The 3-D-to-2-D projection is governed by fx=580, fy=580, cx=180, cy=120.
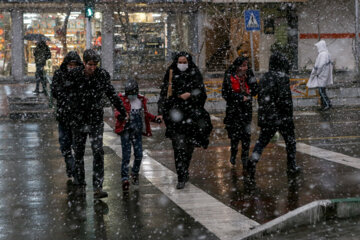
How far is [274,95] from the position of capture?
847cm

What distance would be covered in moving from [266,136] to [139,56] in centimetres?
2278

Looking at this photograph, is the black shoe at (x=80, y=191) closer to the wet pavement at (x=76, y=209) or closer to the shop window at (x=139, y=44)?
the wet pavement at (x=76, y=209)

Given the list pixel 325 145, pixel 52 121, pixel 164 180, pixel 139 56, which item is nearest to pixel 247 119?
pixel 164 180

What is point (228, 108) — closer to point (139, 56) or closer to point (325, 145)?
point (325, 145)

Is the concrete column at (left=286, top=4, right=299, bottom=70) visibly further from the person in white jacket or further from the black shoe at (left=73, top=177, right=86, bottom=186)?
the black shoe at (left=73, top=177, right=86, bottom=186)

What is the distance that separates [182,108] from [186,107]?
2.3 inches

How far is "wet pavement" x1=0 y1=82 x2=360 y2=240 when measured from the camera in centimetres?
630

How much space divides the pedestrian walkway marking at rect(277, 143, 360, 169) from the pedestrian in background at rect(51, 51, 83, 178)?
4.51 metres

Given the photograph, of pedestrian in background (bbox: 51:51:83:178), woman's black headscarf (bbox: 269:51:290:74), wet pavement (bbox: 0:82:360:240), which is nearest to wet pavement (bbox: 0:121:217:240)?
wet pavement (bbox: 0:82:360:240)

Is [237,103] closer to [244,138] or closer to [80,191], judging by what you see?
[244,138]

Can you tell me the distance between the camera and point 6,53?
98.5 feet

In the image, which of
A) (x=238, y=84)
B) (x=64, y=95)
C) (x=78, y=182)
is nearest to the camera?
(x=64, y=95)

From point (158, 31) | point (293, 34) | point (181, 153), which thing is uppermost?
point (158, 31)

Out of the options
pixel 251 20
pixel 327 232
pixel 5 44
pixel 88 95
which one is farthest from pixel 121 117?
pixel 5 44
